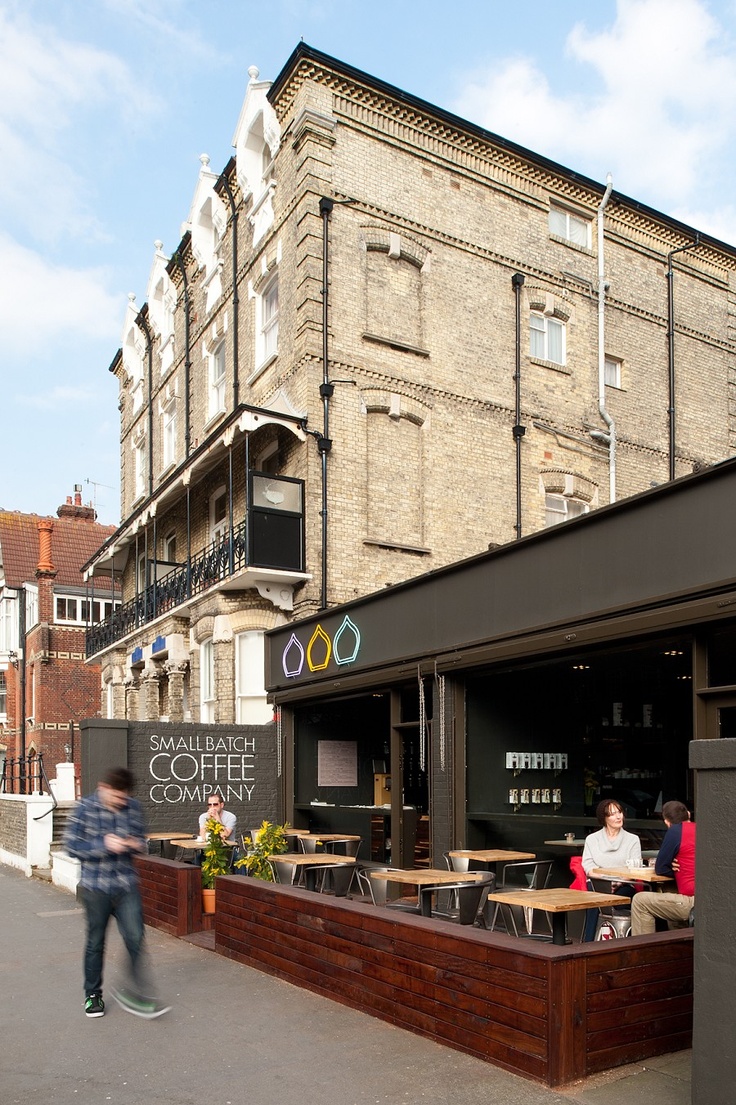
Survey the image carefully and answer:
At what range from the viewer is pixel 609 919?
873 cm

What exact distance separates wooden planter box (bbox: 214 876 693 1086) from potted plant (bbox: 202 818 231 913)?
13.2 ft

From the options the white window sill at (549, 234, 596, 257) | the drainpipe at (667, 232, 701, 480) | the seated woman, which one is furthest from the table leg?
the white window sill at (549, 234, 596, 257)

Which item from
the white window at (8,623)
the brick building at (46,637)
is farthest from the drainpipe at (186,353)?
the white window at (8,623)

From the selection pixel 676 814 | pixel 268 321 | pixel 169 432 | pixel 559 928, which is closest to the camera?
pixel 559 928

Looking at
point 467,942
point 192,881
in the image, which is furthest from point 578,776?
point 467,942

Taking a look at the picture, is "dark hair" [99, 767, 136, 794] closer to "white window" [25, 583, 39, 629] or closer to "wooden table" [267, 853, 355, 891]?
"wooden table" [267, 853, 355, 891]

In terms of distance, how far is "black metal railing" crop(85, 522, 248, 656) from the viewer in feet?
64.3

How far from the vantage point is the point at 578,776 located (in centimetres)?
1265

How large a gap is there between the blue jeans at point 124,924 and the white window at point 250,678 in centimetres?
1248

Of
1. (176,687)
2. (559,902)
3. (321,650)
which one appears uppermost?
(321,650)

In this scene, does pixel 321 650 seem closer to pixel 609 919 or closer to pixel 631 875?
pixel 609 919

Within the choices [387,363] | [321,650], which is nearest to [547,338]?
[387,363]

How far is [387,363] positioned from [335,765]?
26.0ft

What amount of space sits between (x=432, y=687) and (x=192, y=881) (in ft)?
11.5
